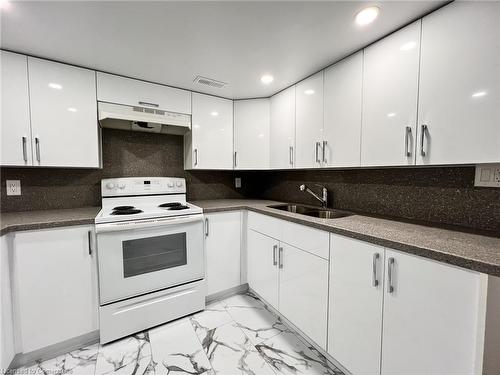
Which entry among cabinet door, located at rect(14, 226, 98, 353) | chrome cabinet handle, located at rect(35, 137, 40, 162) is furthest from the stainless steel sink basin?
chrome cabinet handle, located at rect(35, 137, 40, 162)

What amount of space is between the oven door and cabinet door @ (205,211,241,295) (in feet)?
0.41

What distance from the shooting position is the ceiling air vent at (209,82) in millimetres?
1965

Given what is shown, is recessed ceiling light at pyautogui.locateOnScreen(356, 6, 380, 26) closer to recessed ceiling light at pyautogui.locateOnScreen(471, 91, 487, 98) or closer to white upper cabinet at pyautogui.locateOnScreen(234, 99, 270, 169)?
recessed ceiling light at pyautogui.locateOnScreen(471, 91, 487, 98)

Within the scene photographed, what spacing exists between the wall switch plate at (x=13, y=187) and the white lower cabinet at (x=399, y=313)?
2.52 meters

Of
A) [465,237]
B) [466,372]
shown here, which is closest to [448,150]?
[465,237]

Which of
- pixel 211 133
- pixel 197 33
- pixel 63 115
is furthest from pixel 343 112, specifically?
pixel 63 115

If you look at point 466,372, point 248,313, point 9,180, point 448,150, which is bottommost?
point 248,313

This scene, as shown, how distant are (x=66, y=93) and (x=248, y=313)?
2.35m

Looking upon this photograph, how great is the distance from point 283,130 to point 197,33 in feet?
3.79

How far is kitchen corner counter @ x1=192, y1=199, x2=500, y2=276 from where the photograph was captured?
2.64ft

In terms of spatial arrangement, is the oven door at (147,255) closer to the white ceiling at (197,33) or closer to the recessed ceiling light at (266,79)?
the white ceiling at (197,33)

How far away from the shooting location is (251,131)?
2.44m

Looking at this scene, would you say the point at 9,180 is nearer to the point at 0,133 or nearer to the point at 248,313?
the point at 0,133

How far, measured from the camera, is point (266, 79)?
1.97 meters
